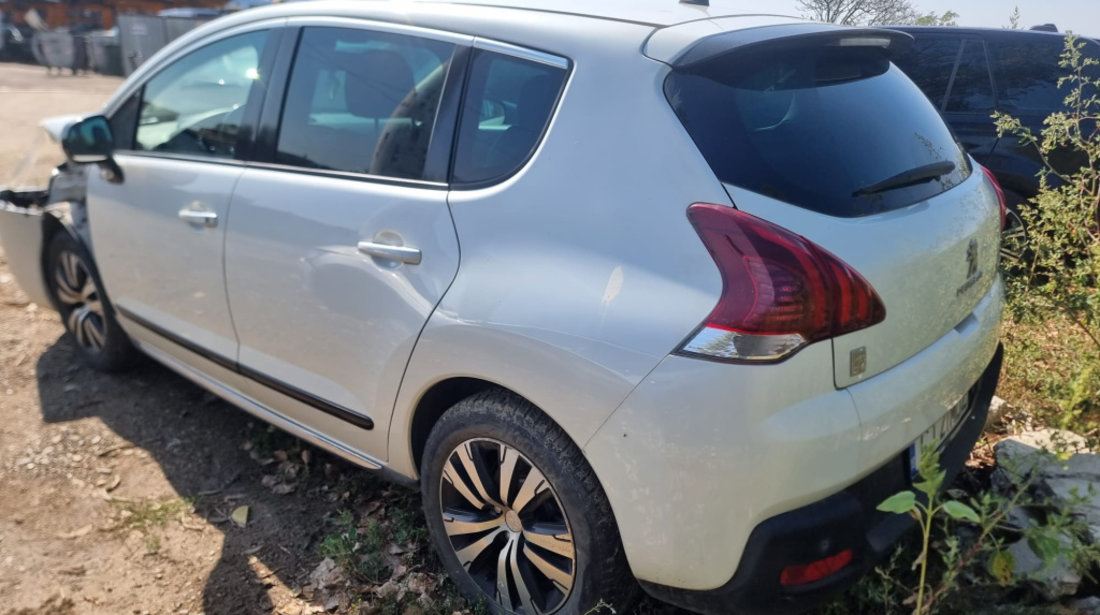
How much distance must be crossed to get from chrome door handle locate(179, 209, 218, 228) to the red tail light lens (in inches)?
91.4

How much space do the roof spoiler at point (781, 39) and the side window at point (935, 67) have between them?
3.13 m

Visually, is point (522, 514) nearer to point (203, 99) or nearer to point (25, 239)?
point (203, 99)

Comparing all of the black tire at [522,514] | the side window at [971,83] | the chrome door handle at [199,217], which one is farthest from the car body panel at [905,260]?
the side window at [971,83]

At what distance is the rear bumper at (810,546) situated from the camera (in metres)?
1.92

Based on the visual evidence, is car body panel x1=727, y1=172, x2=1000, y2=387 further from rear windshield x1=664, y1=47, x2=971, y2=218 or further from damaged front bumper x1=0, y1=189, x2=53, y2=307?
damaged front bumper x1=0, y1=189, x2=53, y2=307

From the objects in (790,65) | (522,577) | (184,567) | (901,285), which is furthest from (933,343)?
(184,567)

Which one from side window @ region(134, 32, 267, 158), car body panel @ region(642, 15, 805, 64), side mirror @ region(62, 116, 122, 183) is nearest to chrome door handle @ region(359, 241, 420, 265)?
car body panel @ region(642, 15, 805, 64)

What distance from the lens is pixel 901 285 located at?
2002 mm

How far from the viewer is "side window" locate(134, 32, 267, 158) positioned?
10.6 ft

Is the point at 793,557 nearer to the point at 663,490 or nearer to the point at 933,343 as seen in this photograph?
the point at 663,490

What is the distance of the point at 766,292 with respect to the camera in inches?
72.5

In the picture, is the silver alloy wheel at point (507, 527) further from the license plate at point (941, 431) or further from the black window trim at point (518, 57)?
the license plate at point (941, 431)

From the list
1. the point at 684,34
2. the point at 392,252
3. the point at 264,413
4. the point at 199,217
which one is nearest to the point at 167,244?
the point at 199,217

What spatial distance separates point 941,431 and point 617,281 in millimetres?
1063
